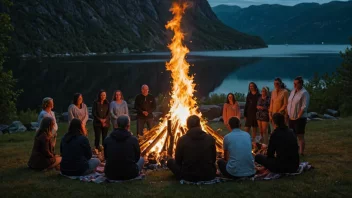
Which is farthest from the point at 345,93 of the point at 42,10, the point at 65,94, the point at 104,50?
the point at 42,10

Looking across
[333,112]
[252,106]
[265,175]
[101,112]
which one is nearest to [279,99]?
[252,106]

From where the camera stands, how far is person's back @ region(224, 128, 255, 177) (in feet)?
30.8

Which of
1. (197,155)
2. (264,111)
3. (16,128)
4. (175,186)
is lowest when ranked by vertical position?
(175,186)

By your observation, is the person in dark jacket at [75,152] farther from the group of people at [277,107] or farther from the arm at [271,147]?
the arm at [271,147]

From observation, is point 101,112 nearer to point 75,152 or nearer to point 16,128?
point 75,152

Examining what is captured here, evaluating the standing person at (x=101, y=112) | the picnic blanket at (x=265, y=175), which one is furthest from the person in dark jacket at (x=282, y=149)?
Answer: the standing person at (x=101, y=112)

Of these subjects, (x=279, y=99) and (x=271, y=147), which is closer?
(x=271, y=147)

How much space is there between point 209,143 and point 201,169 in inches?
25.1

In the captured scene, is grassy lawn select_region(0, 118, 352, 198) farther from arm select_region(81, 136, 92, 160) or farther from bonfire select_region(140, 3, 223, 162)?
bonfire select_region(140, 3, 223, 162)

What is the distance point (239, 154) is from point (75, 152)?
13.1 ft

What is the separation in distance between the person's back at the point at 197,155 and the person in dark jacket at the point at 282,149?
1501mm

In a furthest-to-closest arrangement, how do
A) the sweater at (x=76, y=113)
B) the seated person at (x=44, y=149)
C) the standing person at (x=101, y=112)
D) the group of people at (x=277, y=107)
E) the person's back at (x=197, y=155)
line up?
1. the standing person at (x=101, y=112)
2. the sweater at (x=76, y=113)
3. the group of people at (x=277, y=107)
4. the seated person at (x=44, y=149)
5. the person's back at (x=197, y=155)

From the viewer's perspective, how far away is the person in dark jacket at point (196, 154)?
914cm

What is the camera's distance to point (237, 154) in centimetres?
938
